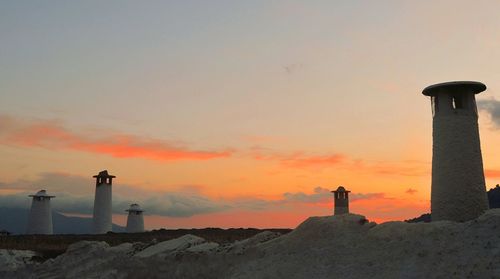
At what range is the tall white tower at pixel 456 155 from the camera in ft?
80.7

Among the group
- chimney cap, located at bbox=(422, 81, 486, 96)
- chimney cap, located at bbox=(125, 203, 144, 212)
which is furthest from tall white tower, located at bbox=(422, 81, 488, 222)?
chimney cap, located at bbox=(125, 203, 144, 212)

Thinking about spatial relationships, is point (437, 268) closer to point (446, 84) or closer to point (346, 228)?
point (346, 228)

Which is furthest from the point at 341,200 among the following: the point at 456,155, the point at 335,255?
the point at 335,255

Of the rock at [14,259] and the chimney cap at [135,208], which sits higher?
the chimney cap at [135,208]

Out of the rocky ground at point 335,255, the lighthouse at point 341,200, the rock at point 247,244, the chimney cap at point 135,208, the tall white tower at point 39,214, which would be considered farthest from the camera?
the chimney cap at point 135,208

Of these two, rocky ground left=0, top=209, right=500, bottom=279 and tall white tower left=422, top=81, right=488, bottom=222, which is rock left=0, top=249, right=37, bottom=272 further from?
tall white tower left=422, top=81, right=488, bottom=222

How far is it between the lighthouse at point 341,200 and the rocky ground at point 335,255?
3355cm

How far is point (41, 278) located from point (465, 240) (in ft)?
74.6

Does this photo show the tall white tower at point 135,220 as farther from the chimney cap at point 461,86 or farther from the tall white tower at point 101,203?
the chimney cap at point 461,86

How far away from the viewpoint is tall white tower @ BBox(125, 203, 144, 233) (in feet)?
202

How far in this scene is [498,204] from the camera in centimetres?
11075

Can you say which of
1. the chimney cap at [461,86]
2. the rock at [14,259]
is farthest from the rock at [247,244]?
the rock at [14,259]

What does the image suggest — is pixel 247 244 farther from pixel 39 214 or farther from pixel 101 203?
pixel 39 214

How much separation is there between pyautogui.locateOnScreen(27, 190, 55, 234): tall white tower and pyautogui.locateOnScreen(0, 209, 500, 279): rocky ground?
29.2m
